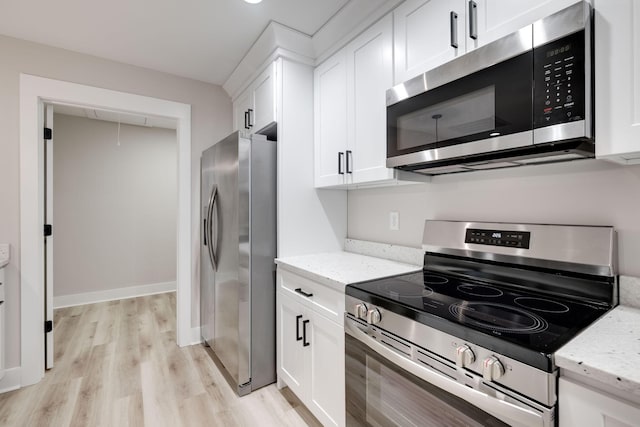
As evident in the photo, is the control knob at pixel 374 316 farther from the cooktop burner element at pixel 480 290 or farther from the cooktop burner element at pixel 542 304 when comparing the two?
the cooktop burner element at pixel 542 304

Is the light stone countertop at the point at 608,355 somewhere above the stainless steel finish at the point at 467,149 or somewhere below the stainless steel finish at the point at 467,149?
below

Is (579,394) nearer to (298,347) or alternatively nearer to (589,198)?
(589,198)

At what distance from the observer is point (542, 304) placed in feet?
3.59

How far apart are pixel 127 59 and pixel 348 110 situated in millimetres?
1969

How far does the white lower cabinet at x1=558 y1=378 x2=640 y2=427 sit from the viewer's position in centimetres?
63

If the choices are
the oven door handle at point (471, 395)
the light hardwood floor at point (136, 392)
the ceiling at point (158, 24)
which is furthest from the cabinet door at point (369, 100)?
the light hardwood floor at point (136, 392)

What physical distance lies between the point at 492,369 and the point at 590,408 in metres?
0.19

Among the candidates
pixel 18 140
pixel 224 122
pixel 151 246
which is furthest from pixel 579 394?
pixel 151 246

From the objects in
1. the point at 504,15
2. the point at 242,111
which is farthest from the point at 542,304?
the point at 242,111

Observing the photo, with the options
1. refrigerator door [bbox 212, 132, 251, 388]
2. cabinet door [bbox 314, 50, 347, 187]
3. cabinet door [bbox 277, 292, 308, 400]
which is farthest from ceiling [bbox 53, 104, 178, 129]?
cabinet door [bbox 277, 292, 308, 400]

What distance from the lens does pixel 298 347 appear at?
179 centimetres

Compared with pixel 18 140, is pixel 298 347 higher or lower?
lower

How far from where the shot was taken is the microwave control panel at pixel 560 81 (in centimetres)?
90

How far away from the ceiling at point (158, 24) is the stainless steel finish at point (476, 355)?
177 cm
